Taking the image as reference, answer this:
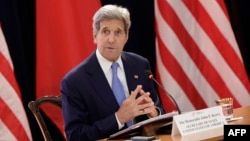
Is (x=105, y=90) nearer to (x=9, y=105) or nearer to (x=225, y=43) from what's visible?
(x=9, y=105)

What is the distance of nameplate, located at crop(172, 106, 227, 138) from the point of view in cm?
232

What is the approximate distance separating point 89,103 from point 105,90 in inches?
4.7

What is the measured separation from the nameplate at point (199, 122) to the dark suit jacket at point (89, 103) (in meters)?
0.45

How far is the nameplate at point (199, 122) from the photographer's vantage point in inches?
91.4

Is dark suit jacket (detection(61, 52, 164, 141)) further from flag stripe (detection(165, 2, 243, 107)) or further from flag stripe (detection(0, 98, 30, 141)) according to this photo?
flag stripe (detection(165, 2, 243, 107))

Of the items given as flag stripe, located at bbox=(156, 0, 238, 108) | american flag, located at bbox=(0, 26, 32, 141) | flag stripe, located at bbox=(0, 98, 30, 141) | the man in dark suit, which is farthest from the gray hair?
flag stripe, located at bbox=(156, 0, 238, 108)

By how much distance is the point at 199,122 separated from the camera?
236cm

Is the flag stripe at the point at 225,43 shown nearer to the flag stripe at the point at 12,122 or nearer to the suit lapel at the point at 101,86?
the suit lapel at the point at 101,86

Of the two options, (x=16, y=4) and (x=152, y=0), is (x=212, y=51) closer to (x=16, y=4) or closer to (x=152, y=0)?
(x=152, y=0)

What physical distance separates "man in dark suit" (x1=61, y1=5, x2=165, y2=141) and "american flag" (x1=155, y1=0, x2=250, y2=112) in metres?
0.91

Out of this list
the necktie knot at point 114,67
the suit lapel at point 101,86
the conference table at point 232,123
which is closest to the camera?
the conference table at point 232,123

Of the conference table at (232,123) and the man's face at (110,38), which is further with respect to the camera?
the man's face at (110,38)

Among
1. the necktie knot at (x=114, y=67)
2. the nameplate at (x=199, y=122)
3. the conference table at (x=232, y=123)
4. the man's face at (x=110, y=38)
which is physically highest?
the man's face at (x=110, y=38)

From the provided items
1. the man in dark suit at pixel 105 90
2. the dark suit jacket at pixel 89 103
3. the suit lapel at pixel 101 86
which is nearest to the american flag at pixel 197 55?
the man in dark suit at pixel 105 90
